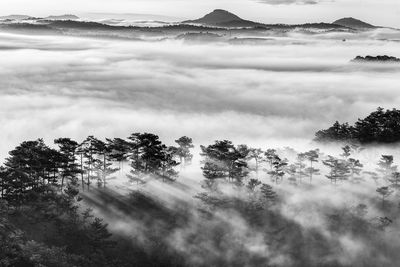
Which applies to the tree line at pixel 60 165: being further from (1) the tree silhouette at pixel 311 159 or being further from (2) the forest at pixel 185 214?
(1) the tree silhouette at pixel 311 159

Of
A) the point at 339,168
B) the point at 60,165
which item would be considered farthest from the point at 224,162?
the point at 60,165

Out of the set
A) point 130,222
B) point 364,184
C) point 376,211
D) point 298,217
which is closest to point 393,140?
point 364,184

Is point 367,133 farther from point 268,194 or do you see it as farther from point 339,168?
point 268,194

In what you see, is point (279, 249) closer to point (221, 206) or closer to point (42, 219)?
point (221, 206)

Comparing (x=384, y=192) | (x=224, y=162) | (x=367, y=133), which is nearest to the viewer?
(x=384, y=192)

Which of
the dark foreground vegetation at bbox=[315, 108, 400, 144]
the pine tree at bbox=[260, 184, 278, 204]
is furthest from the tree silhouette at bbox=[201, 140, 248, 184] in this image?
the dark foreground vegetation at bbox=[315, 108, 400, 144]

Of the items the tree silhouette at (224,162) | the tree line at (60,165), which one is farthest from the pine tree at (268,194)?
the tree line at (60,165)
